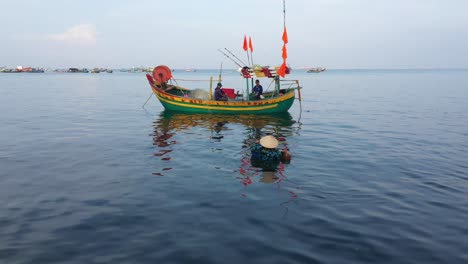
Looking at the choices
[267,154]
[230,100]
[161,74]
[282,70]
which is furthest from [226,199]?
[161,74]

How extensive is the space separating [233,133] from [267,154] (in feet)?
22.2

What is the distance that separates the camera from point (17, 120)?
23.8 meters

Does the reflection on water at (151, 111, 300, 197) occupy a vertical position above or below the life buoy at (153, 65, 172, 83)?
below

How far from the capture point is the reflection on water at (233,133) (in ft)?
39.7

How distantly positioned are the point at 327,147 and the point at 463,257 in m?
9.81

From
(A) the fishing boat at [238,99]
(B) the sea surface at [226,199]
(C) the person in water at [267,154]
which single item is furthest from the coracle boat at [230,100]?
(C) the person in water at [267,154]

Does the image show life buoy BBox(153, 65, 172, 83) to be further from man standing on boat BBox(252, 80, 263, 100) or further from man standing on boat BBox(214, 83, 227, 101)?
man standing on boat BBox(252, 80, 263, 100)

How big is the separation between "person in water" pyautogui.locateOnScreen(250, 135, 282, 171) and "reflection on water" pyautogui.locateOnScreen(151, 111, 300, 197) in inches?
10.7

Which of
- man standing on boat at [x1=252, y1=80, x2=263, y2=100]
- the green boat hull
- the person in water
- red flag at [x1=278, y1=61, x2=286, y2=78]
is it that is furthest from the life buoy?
the person in water

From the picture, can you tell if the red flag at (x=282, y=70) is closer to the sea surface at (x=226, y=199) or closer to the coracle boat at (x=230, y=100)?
the coracle boat at (x=230, y=100)

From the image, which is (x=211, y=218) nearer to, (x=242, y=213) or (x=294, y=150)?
(x=242, y=213)

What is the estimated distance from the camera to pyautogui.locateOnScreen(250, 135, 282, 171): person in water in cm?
1273

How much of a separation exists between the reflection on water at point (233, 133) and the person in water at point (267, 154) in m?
0.27

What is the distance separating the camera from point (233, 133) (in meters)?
19.5
